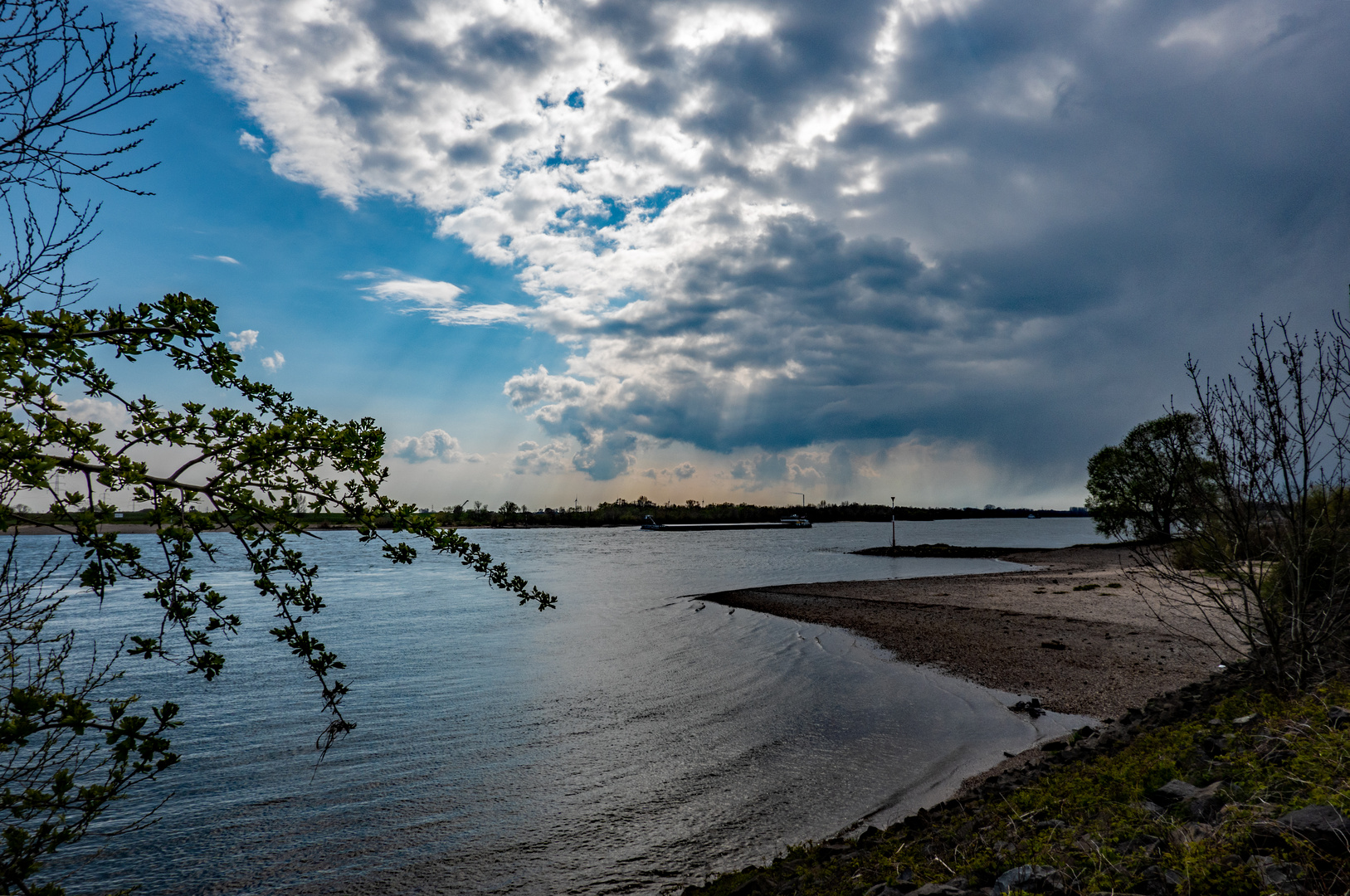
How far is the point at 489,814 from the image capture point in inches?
410

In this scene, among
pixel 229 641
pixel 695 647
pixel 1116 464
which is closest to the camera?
pixel 695 647

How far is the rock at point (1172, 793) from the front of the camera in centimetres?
611

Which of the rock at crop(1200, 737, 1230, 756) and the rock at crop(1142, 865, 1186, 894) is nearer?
the rock at crop(1142, 865, 1186, 894)

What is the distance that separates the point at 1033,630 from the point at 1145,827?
2083 centimetres

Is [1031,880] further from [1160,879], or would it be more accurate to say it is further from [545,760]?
[545,760]

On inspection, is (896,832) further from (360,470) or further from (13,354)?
(13,354)

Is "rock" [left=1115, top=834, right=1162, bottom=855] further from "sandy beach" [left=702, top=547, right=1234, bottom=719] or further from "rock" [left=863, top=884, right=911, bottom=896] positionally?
"sandy beach" [left=702, top=547, right=1234, bottom=719]

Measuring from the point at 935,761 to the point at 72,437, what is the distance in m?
13.1

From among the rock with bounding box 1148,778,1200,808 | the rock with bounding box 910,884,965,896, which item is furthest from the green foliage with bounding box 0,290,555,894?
the rock with bounding box 1148,778,1200,808

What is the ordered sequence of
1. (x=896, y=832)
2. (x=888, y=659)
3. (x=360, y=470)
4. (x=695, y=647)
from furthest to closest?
(x=695, y=647)
(x=888, y=659)
(x=896, y=832)
(x=360, y=470)

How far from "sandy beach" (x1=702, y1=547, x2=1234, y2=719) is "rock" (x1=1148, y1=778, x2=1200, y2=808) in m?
1.84

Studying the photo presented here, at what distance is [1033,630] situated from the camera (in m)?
23.9

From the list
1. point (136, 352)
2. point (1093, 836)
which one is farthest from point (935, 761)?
point (136, 352)

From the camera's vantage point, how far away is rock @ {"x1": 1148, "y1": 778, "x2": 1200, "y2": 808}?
20.1 ft
